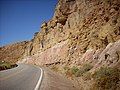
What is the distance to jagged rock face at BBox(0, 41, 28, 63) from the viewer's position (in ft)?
336

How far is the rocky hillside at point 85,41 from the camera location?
2067 cm

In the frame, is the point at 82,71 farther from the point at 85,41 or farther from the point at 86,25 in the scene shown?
the point at 86,25

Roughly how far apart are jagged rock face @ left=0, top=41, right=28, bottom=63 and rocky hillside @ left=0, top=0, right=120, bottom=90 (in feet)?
136

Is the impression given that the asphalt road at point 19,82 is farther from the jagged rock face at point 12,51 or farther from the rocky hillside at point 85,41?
the jagged rock face at point 12,51

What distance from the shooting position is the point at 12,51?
108 meters

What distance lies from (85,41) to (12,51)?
77.3m

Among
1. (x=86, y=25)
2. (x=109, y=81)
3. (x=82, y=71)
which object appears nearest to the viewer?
(x=109, y=81)

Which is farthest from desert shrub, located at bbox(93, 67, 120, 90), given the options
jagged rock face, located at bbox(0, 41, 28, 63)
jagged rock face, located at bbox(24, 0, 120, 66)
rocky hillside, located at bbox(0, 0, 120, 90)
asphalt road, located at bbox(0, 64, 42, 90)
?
jagged rock face, located at bbox(0, 41, 28, 63)

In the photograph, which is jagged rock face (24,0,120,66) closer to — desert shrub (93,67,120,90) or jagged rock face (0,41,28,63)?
desert shrub (93,67,120,90)

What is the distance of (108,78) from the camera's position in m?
12.0

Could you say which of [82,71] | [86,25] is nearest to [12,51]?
[86,25]

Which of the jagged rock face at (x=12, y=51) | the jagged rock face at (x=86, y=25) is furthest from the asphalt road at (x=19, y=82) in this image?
the jagged rock face at (x=12, y=51)

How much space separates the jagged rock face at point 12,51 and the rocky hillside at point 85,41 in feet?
136

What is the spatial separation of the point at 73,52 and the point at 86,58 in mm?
8800
